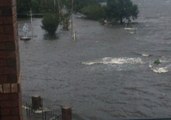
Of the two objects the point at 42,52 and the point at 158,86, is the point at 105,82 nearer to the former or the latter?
the point at 158,86

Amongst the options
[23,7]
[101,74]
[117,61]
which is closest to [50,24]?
[117,61]

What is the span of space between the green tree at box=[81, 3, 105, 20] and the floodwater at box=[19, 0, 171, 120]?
82.7 ft

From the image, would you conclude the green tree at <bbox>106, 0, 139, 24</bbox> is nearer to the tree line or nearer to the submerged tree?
the tree line

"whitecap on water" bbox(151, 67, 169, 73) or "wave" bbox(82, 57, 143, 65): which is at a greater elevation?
"wave" bbox(82, 57, 143, 65)

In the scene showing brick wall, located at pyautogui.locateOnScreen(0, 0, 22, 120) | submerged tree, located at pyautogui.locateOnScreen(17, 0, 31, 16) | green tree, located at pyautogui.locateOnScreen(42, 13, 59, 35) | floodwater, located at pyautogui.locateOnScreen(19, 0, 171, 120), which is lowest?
floodwater, located at pyautogui.locateOnScreen(19, 0, 171, 120)

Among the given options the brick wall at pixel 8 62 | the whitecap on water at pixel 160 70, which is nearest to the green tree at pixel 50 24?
the whitecap on water at pixel 160 70

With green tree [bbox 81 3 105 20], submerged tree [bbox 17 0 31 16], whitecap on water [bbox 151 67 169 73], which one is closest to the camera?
whitecap on water [bbox 151 67 169 73]

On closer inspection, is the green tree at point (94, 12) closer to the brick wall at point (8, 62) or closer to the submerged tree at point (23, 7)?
the submerged tree at point (23, 7)

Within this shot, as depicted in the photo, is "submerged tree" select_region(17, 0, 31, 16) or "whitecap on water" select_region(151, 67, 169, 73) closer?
"whitecap on water" select_region(151, 67, 169, 73)

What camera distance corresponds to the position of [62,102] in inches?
1136

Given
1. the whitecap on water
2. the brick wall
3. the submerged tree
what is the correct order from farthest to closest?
1. the submerged tree
2. the whitecap on water
3. the brick wall

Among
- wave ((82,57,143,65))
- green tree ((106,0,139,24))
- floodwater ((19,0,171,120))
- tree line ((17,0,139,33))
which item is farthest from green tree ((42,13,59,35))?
wave ((82,57,143,65))

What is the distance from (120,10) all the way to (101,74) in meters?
49.4

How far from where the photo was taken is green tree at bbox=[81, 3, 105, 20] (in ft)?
296
